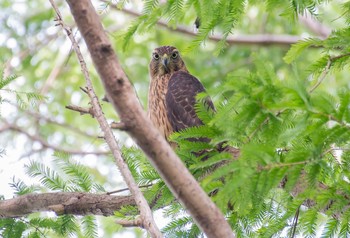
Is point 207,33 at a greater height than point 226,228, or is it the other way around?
point 207,33

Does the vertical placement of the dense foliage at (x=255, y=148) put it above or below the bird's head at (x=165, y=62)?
below

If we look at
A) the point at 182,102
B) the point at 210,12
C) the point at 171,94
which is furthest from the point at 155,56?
the point at 210,12

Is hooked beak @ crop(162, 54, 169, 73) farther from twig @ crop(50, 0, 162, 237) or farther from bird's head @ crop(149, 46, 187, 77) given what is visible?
twig @ crop(50, 0, 162, 237)

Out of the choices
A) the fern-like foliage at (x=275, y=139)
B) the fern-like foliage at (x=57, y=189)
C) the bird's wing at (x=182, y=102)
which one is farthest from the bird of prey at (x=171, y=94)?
the fern-like foliage at (x=275, y=139)

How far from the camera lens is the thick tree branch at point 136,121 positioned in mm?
2500

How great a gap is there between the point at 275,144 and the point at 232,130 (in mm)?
255

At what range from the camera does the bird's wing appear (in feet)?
19.0

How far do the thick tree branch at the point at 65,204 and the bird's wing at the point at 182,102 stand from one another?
157 cm

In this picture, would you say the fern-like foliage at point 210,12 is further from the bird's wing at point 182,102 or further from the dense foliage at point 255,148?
the bird's wing at point 182,102

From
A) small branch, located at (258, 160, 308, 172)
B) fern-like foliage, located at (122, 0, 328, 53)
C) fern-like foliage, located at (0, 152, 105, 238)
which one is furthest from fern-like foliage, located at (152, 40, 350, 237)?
fern-like foliage, located at (0, 152, 105, 238)

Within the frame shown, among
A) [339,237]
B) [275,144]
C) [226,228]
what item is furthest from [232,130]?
[339,237]

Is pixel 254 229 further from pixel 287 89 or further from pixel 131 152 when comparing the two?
pixel 287 89

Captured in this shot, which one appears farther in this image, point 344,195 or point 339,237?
point 339,237

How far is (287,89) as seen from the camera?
9.12ft
